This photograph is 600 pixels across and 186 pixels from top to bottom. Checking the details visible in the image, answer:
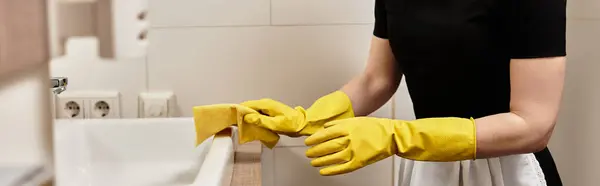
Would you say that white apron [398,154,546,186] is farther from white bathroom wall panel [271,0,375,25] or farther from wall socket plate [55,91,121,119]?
wall socket plate [55,91,121,119]

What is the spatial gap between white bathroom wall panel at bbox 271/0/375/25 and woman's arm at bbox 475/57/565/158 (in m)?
0.53

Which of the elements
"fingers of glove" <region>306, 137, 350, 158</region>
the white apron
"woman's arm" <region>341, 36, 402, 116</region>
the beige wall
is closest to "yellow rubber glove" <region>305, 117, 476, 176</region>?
"fingers of glove" <region>306, 137, 350, 158</region>

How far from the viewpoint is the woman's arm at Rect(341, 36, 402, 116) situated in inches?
44.9

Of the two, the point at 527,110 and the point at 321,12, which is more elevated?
the point at 321,12

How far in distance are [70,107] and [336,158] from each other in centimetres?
71

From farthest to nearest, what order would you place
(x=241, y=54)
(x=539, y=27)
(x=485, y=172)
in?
(x=241, y=54)
(x=485, y=172)
(x=539, y=27)

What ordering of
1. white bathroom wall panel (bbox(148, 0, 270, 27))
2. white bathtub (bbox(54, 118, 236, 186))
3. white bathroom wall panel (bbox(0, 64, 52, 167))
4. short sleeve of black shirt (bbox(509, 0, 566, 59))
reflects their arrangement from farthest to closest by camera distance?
1. white bathroom wall panel (bbox(148, 0, 270, 27))
2. white bathtub (bbox(54, 118, 236, 186))
3. short sleeve of black shirt (bbox(509, 0, 566, 59))
4. white bathroom wall panel (bbox(0, 64, 52, 167))

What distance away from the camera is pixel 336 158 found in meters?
0.87

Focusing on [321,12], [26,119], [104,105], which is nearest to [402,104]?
[321,12]

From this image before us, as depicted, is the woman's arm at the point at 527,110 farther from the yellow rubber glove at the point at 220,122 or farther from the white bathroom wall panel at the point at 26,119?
the white bathroom wall panel at the point at 26,119

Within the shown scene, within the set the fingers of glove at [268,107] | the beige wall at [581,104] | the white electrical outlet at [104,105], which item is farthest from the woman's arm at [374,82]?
the white electrical outlet at [104,105]

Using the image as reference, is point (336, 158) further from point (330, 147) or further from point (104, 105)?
point (104, 105)

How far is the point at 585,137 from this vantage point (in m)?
1.25

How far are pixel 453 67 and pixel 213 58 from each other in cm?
58
